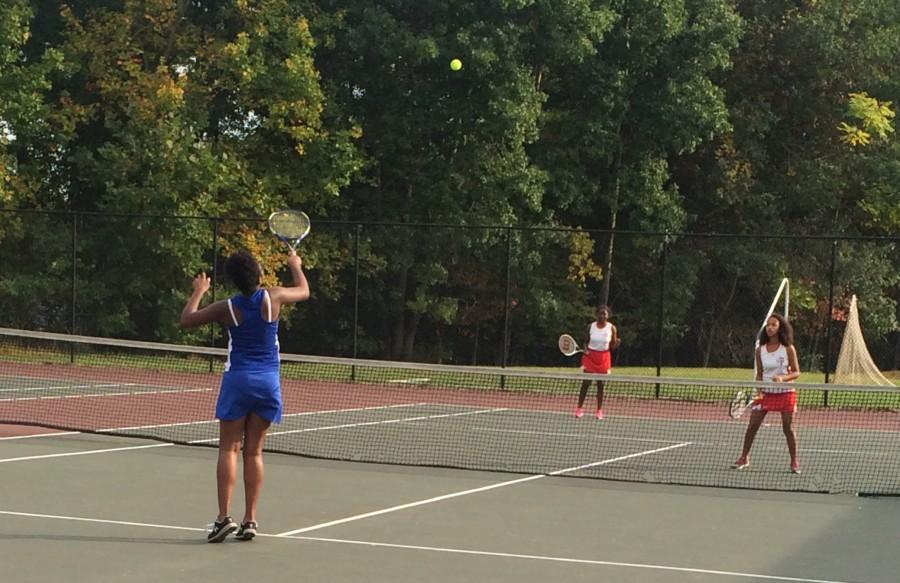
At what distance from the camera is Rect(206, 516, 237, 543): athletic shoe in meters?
7.46

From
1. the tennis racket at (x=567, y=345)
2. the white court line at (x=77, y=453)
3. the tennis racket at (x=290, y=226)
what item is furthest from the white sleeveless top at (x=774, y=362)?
the white court line at (x=77, y=453)

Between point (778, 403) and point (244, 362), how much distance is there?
6.08m

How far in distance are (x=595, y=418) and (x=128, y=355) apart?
11394 millimetres

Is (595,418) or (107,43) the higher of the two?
(107,43)

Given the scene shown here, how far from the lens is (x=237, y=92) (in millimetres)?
29141

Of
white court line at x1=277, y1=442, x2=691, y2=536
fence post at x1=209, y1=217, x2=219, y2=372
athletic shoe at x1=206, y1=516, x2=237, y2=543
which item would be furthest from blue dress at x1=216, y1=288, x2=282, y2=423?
fence post at x1=209, y1=217, x2=219, y2=372

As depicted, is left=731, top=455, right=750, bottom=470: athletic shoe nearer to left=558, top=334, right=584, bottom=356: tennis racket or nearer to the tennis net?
the tennis net

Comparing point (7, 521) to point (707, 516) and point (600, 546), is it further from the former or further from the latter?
point (707, 516)

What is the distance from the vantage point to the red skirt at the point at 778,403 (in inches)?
466

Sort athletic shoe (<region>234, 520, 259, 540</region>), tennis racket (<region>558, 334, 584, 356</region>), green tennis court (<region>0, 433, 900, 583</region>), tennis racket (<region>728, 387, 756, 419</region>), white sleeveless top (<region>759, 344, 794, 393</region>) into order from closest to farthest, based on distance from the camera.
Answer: green tennis court (<region>0, 433, 900, 583</region>) < athletic shoe (<region>234, 520, 259, 540</region>) < white sleeveless top (<region>759, 344, 794, 393</region>) < tennis racket (<region>728, 387, 756, 419</region>) < tennis racket (<region>558, 334, 584, 356</region>)

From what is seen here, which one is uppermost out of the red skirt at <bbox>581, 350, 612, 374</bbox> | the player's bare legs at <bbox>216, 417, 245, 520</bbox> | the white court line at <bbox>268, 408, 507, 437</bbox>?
the red skirt at <bbox>581, 350, 612, 374</bbox>

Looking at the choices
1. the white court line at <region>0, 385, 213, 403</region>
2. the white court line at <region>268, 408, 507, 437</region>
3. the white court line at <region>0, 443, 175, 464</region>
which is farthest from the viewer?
the white court line at <region>0, 385, 213, 403</region>

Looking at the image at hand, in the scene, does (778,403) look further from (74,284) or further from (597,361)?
(74,284)

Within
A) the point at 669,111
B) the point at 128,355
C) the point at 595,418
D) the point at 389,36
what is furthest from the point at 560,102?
the point at 595,418
